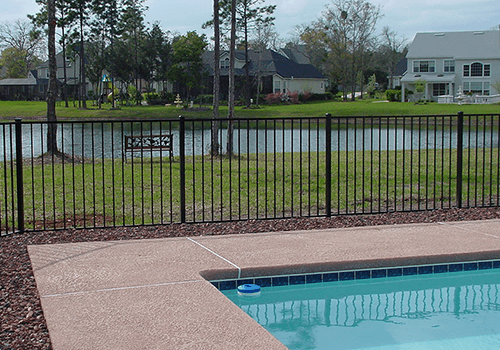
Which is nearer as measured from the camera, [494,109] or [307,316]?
[307,316]

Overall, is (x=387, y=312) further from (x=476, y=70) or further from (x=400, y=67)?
Answer: (x=400, y=67)

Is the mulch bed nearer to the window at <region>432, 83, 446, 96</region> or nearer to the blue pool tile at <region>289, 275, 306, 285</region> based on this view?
the blue pool tile at <region>289, 275, 306, 285</region>

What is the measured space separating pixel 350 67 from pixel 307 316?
70602 millimetres

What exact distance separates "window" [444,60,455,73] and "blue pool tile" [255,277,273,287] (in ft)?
204

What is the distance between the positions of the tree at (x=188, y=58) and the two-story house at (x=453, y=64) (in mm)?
21007

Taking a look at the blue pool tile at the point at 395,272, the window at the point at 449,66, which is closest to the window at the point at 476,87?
the window at the point at 449,66

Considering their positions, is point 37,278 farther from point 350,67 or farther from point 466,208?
point 350,67

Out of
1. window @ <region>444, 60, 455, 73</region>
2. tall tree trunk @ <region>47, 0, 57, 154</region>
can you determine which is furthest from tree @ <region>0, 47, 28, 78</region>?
tall tree trunk @ <region>47, 0, 57, 154</region>

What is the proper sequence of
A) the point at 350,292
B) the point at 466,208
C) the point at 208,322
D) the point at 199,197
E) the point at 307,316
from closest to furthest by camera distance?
1. the point at 208,322
2. the point at 307,316
3. the point at 350,292
4. the point at 466,208
5. the point at 199,197

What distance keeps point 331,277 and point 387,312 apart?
27.5 inches

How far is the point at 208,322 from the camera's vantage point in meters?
4.27

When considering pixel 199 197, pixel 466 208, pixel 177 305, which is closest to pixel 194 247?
pixel 177 305

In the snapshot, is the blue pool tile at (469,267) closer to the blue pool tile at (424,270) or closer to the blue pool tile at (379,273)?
the blue pool tile at (424,270)

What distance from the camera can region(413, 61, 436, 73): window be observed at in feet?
209
